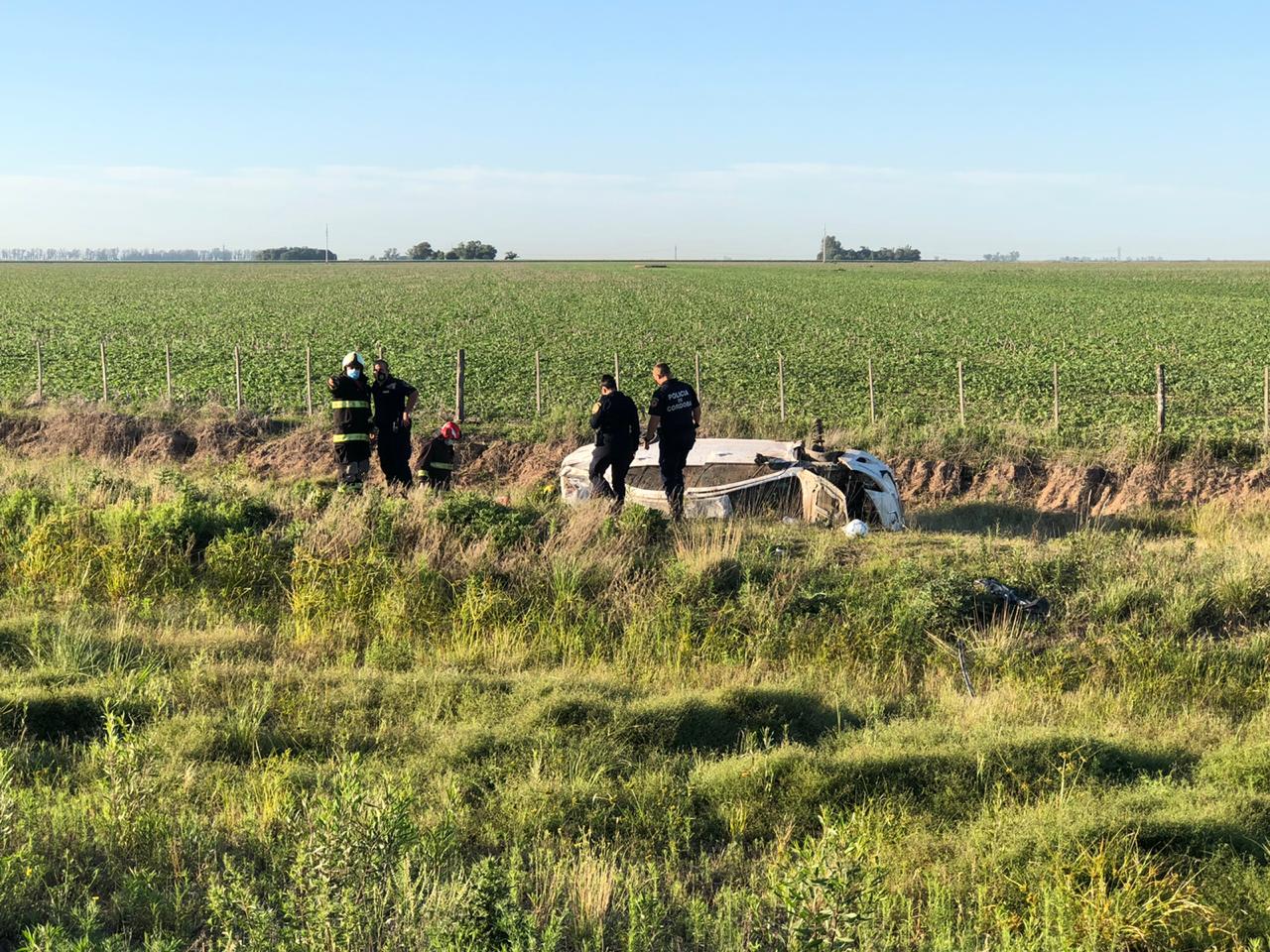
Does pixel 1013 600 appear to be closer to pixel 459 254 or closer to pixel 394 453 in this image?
pixel 394 453

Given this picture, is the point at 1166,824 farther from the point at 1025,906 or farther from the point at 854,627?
the point at 854,627

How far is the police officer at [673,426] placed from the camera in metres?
12.3

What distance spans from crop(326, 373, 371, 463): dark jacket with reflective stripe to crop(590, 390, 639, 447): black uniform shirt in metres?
→ 2.68

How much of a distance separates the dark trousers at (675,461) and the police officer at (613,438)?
1.14 ft

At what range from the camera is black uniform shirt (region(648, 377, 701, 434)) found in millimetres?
12273

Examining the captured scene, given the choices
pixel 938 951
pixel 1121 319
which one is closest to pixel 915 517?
pixel 938 951

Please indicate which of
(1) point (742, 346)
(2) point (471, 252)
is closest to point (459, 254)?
(2) point (471, 252)

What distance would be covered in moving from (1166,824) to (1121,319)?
4636cm

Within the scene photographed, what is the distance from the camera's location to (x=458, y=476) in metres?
17.7

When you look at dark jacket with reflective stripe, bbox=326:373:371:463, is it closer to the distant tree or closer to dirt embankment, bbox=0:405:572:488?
dirt embankment, bbox=0:405:572:488

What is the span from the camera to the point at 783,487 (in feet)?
40.7

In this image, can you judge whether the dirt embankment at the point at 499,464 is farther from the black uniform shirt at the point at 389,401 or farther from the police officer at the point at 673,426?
the police officer at the point at 673,426

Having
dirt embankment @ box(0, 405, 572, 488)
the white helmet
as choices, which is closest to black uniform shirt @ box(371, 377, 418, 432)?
dirt embankment @ box(0, 405, 572, 488)

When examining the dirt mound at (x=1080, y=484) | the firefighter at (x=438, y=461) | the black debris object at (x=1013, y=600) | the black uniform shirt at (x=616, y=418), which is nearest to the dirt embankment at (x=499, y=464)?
the dirt mound at (x=1080, y=484)
